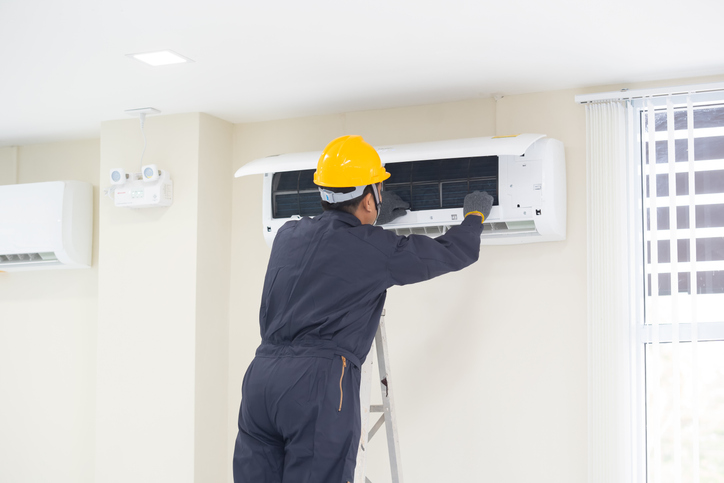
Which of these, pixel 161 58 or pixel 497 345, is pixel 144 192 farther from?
pixel 497 345

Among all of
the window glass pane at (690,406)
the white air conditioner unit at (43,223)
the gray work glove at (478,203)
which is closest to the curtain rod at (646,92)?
the gray work glove at (478,203)

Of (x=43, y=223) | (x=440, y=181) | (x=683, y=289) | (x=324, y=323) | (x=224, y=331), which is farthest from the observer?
(x=43, y=223)

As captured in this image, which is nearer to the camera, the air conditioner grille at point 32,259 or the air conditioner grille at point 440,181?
the air conditioner grille at point 440,181

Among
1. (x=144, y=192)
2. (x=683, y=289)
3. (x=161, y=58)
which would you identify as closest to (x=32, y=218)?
(x=144, y=192)

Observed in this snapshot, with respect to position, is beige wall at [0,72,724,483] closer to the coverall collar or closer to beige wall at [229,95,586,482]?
beige wall at [229,95,586,482]

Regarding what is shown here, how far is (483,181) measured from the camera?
9.10ft

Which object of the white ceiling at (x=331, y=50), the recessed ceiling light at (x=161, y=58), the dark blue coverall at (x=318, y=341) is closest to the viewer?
the dark blue coverall at (x=318, y=341)

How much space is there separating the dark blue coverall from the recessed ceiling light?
2.76 feet

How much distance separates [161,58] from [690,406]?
2390 mm

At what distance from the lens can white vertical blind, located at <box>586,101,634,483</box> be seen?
107 inches

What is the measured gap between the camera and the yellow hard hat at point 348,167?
2.31 meters

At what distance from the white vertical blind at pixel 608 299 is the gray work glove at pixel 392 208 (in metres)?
0.76

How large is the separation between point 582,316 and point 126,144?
2320 millimetres

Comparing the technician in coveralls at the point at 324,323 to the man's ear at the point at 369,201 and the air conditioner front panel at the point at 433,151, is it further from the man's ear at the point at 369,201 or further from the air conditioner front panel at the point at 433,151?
the air conditioner front panel at the point at 433,151
